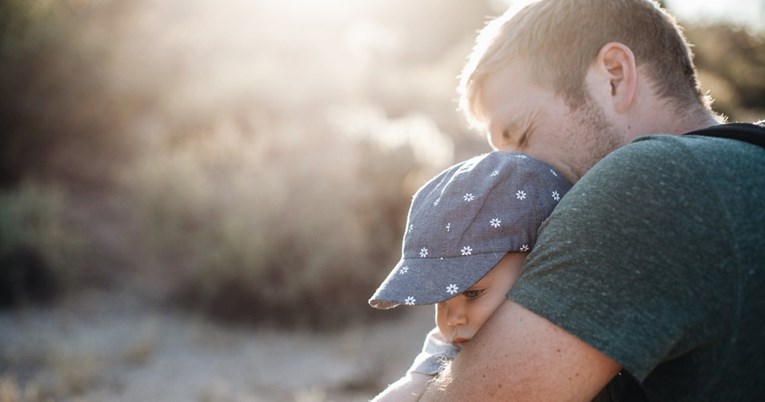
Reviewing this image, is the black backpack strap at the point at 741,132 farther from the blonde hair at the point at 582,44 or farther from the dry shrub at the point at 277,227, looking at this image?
the dry shrub at the point at 277,227

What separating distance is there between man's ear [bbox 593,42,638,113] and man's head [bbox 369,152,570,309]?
35 cm

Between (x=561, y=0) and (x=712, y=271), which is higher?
(x=561, y=0)

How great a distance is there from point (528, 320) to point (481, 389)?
0.59 feet

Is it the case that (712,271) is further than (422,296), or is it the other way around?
(422,296)

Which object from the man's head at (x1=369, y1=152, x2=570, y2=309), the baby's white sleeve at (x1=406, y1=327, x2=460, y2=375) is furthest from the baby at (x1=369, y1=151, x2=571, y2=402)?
the baby's white sleeve at (x1=406, y1=327, x2=460, y2=375)

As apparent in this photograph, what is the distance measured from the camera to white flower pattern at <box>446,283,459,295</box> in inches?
64.7

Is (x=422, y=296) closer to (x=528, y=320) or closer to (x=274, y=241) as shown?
(x=528, y=320)

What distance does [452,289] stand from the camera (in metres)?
1.65

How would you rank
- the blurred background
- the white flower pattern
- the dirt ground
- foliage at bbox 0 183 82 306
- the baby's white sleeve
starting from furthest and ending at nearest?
foliage at bbox 0 183 82 306, the blurred background, the dirt ground, the baby's white sleeve, the white flower pattern

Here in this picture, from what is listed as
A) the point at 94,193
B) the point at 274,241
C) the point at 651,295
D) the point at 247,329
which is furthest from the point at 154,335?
the point at 651,295

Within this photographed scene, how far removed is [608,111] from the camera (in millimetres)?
1975

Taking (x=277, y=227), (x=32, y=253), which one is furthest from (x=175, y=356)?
(x=32, y=253)

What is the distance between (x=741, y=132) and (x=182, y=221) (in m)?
5.69

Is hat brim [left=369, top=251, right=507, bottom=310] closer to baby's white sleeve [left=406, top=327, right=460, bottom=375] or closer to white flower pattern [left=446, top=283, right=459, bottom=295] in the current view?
white flower pattern [left=446, top=283, right=459, bottom=295]
